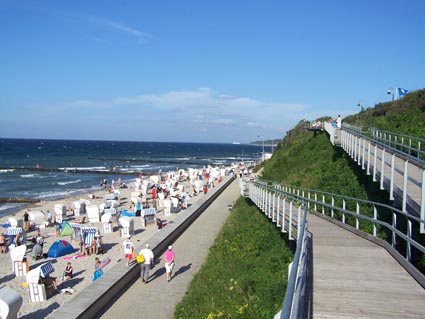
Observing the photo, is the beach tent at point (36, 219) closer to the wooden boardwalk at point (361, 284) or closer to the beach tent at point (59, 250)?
the beach tent at point (59, 250)

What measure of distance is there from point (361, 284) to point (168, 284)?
7.94 meters

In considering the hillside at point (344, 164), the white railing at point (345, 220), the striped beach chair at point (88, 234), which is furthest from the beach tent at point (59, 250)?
the hillside at point (344, 164)

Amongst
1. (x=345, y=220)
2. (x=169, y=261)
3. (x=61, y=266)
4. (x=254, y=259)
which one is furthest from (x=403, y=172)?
(x=61, y=266)

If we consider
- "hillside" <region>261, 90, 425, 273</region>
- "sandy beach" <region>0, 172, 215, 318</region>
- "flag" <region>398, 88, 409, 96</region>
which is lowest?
"sandy beach" <region>0, 172, 215, 318</region>

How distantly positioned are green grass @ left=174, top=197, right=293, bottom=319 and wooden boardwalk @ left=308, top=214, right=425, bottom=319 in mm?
1682

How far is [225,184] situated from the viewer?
3888cm

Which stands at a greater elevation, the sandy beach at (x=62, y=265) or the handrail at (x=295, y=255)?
the handrail at (x=295, y=255)

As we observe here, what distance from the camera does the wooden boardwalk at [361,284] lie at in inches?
179

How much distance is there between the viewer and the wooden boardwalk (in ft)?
14.9

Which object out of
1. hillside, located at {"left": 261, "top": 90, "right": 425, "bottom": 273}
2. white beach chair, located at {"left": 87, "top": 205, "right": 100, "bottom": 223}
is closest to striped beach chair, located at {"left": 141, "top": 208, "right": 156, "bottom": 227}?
white beach chair, located at {"left": 87, "top": 205, "right": 100, "bottom": 223}

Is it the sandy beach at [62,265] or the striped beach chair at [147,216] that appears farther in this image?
the striped beach chair at [147,216]

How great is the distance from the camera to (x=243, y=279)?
401 inches

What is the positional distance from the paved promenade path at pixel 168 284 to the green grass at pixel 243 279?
1.56ft

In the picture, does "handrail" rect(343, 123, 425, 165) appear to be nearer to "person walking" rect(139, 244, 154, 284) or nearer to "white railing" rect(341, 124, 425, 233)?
"white railing" rect(341, 124, 425, 233)
